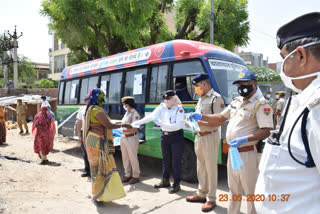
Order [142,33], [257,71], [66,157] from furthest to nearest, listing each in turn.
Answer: [257,71] → [142,33] → [66,157]

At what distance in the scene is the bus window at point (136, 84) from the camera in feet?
20.1

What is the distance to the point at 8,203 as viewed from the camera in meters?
4.06

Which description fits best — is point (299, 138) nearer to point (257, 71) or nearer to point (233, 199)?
point (233, 199)

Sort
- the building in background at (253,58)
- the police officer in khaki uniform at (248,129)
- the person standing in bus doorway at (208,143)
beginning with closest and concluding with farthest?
the police officer in khaki uniform at (248,129) < the person standing in bus doorway at (208,143) < the building in background at (253,58)

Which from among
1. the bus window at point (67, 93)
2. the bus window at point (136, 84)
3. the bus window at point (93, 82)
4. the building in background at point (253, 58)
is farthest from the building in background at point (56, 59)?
the bus window at point (136, 84)

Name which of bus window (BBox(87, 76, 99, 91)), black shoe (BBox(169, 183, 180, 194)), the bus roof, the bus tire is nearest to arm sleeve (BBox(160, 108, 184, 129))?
the bus tire

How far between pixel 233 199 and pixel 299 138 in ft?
6.95

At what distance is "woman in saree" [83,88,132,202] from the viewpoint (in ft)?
13.6

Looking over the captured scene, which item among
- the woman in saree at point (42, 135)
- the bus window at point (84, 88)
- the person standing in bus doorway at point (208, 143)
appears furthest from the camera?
the bus window at point (84, 88)

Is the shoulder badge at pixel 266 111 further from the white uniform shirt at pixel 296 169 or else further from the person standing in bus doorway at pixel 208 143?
the white uniform shirt at pixel 296 169

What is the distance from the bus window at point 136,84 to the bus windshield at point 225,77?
1741 millimetres

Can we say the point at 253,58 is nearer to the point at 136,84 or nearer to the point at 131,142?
the point at 136,84

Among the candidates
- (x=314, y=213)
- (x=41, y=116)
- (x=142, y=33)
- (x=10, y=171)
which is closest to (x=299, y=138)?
(x=314, y=213)

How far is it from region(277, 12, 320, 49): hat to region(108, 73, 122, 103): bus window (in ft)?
18.4
